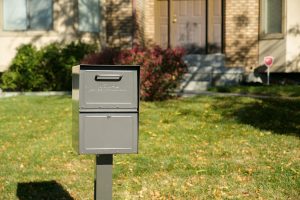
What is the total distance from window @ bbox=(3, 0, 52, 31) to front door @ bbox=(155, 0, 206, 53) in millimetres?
3999

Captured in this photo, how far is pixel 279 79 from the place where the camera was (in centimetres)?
1725

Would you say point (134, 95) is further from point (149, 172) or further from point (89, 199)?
point (149, 172)

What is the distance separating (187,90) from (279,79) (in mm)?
3787

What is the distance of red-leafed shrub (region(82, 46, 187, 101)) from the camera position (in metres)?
12.0

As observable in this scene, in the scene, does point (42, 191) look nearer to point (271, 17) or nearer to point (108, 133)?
point (108, 133)

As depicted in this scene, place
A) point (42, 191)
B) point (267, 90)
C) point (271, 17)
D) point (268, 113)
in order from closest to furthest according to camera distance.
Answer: point (42, 191), point (268, 113), point (267, 90), point (271, 17)

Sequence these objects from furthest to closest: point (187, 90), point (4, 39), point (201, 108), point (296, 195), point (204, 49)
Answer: point (204, 49), point (4, 39), point (187, 90), point (201, 108), point (296, 195)

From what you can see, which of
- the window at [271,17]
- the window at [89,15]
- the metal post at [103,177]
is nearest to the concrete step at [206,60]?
the window at [271,17]

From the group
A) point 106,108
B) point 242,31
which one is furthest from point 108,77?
point 242,31

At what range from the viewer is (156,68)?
39.5ft

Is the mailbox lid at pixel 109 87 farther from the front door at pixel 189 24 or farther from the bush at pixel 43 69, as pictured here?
the front door at pixel 189 24

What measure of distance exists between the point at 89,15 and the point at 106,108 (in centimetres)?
1304

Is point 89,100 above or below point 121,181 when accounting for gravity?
→ above

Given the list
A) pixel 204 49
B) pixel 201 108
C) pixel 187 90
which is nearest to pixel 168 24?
pixel 204 49
